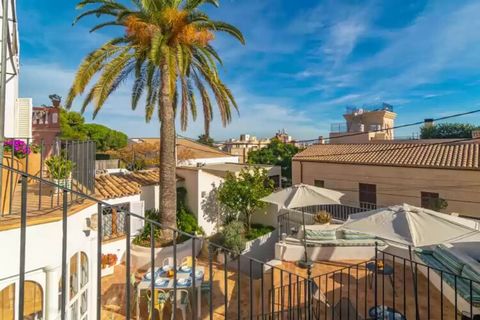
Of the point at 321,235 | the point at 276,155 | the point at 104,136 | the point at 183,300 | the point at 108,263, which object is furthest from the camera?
the point at 104,136

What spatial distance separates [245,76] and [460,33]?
15526mm

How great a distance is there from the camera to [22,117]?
9.52 meters

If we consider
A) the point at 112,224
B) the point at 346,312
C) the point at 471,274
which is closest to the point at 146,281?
the point at 112,224

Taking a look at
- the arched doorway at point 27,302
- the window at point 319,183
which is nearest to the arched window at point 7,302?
the arched doorway at point 27,302

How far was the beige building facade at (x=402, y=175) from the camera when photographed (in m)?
15.6

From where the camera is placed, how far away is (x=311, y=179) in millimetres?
23406

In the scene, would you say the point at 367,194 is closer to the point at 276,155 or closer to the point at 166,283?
the point at 276,155

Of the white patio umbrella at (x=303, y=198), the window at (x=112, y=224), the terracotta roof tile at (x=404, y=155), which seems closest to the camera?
the white patio umbrella at (x=303, y=198)

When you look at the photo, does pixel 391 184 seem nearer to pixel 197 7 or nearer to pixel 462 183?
pixel 462 183

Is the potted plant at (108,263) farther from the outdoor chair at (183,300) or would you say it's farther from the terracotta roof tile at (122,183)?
the outdoor chair at (183,300)

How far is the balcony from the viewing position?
8.28ft

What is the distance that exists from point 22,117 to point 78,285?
741 centimetres

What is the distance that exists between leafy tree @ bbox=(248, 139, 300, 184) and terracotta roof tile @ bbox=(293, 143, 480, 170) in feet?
19.6

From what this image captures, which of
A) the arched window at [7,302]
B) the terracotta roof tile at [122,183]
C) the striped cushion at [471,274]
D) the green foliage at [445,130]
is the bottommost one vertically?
the arched window at [7,302]
